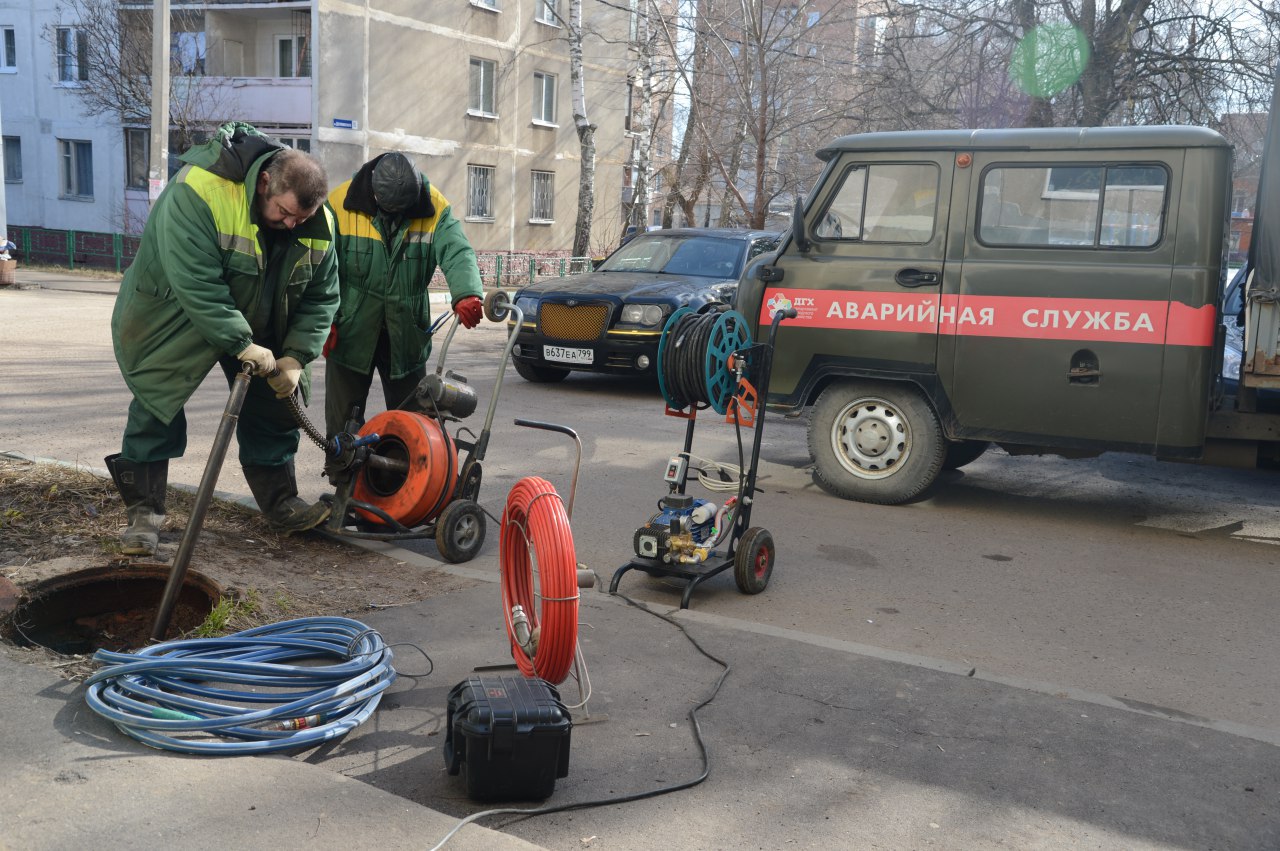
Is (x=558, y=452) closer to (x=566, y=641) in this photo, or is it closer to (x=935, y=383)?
(x=935, y=383)

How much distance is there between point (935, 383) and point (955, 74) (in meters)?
12.8

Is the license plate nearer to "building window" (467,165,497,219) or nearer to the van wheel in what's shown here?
the van wheel

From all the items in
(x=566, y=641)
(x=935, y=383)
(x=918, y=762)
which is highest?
(x=935, y=383)

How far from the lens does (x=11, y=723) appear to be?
3367 millimetres

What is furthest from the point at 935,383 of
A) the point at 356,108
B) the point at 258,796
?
the point at 356,108

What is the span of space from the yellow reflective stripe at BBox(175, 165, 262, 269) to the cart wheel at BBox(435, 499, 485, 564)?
5.15ft

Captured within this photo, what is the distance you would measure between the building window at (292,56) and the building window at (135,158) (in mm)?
4512

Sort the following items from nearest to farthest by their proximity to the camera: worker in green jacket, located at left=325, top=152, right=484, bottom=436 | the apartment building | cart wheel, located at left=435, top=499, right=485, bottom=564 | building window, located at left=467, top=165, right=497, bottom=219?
cart wheel, located at left=435, top=499, right=485, bottom=564 → worker in green jacket, located at left=325, top=152, right=484, bottom=436 → the apartment building → building window, located at left=467, top=165, right=497, bottom=219

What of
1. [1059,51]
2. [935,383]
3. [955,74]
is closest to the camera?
[935,383]

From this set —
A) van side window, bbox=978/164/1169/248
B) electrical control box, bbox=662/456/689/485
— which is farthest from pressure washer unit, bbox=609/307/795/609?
van side window, bbox=978/164/1169/248

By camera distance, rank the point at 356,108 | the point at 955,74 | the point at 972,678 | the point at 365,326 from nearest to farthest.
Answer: the point at 972,678, the point at 365,326, the point at 955,74, the point at 356,108

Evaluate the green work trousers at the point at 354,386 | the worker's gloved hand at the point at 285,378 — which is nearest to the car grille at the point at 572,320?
the green work trousers at the point at 354,386

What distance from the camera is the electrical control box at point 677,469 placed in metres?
5.40

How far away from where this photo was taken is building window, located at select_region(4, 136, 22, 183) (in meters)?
35.6
